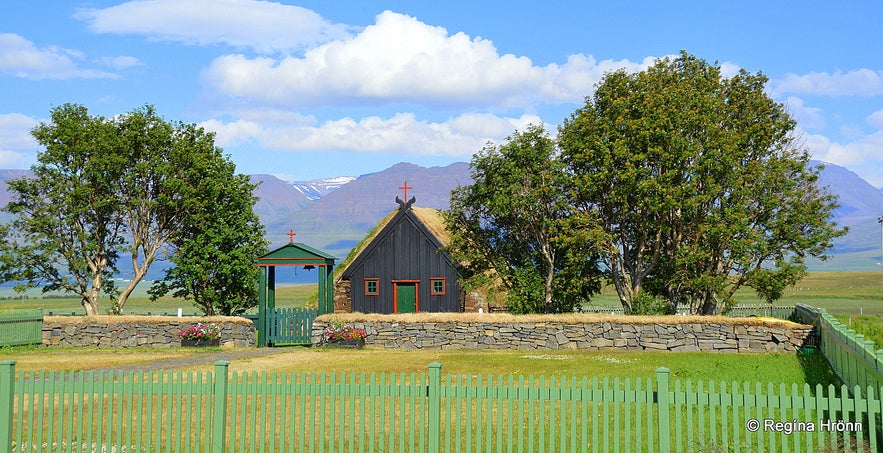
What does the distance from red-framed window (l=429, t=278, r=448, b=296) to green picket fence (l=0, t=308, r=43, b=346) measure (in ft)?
56.9

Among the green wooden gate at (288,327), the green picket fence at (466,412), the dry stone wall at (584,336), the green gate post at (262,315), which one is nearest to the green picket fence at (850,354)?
the green picket fence at (466,412)

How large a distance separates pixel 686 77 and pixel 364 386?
90.0 ft

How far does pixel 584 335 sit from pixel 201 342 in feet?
45.0

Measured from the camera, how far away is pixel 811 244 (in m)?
33.7

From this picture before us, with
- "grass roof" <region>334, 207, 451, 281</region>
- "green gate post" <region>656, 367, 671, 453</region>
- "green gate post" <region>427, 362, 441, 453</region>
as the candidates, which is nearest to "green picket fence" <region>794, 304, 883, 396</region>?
"green gate post" <region>656, 367, 671, 453</region>

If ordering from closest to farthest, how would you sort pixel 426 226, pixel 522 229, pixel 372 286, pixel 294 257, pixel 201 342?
pixel 201 342 < pixel 294 257 < pixel 522 229 < pixel 426 226 < pixel 372 286

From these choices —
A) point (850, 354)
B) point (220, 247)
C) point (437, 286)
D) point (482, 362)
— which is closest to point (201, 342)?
point (220, 247)

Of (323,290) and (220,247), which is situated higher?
(220,247)

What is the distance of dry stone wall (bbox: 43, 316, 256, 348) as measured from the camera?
103 feet

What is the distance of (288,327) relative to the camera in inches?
1240

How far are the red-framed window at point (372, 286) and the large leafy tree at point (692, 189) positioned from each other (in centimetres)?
1223

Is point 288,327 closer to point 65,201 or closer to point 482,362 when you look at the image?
point 482,362

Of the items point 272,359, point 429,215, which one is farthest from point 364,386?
point 429,215

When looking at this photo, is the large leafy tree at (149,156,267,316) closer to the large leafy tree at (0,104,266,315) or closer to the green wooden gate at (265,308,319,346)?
the large leafy tree at (0,104,266,315)
